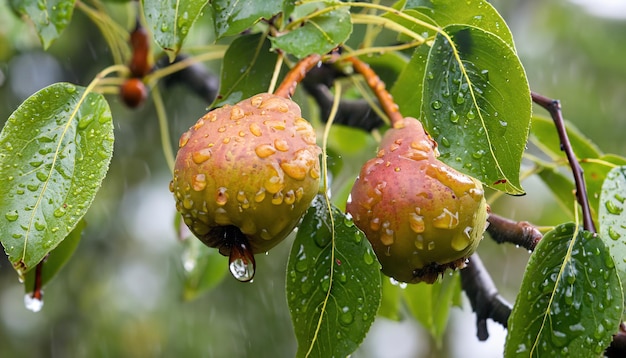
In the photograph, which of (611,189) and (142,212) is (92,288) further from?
(611,189)

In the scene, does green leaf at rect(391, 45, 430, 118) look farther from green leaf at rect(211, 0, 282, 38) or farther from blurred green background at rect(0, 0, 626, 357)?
blurred green background at rect(0, 0, 626, 357)

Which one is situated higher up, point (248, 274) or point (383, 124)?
point (248, 274)

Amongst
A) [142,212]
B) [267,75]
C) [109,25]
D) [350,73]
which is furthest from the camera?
[142,212]

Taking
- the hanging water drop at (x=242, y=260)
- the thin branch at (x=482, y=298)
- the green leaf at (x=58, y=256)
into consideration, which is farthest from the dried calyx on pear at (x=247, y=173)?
the thin branch at (x=482, y=298)

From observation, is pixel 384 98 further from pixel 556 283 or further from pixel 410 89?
pixel 556 283

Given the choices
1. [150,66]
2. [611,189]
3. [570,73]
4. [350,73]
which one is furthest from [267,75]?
[570,73]

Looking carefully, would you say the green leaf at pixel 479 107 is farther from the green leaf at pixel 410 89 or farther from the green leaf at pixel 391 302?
the green leaf at pixel 391 302
